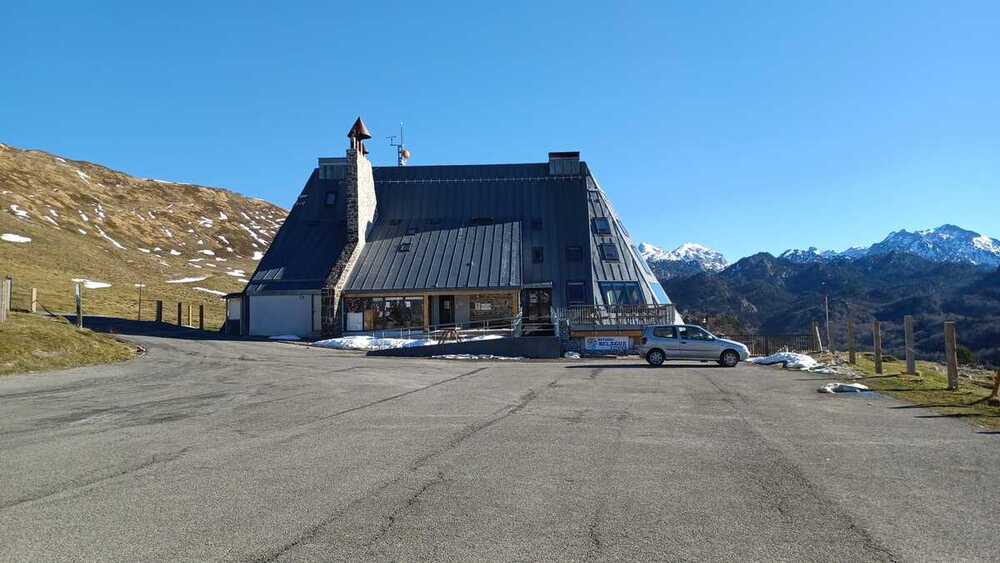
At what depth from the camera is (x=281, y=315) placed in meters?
38.2

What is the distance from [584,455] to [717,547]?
3.42m

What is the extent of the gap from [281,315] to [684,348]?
22.8 metres

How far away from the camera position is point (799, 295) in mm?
159125

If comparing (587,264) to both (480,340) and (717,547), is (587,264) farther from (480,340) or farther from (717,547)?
(717,547)

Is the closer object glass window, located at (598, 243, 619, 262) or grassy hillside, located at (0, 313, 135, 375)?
grassy hillside, located at (0, 313, 135, 375)

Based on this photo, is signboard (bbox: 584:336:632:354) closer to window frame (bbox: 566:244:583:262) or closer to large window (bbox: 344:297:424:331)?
window frame (bbox: 566:244:583:262)

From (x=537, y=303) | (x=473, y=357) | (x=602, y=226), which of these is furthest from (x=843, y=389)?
(x=602, y=226)

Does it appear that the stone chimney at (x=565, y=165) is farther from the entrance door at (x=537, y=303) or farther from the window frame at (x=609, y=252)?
the entrance door at (x=537, y=303)

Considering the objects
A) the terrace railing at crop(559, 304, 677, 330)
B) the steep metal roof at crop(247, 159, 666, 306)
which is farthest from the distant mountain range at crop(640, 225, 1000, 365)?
the terrace railing at crop(559, 304, 677, 330)

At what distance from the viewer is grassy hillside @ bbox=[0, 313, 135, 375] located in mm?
19359

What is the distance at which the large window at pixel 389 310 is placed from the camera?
37.8 m

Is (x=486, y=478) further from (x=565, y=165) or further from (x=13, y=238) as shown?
(x=13, y=238)

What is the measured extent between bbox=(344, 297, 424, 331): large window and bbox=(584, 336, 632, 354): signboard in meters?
10.4

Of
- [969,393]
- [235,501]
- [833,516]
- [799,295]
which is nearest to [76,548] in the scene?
[235,501]
